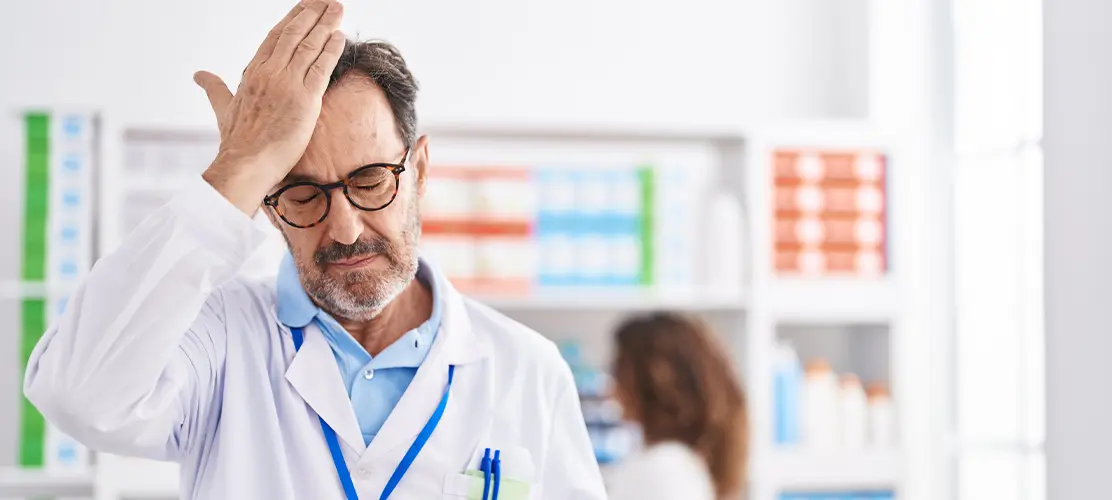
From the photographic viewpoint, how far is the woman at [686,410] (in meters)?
2.31

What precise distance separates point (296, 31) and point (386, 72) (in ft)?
0.56

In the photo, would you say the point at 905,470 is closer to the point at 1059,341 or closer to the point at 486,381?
the point at 1059,341

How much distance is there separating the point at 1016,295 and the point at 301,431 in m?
2.14

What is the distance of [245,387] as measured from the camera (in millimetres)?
1327

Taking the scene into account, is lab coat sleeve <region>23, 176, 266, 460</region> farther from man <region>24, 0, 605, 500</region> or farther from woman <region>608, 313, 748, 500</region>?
woman <region>608, 313, 748, 500</region>

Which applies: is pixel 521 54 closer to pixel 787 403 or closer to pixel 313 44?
pixel 787 403

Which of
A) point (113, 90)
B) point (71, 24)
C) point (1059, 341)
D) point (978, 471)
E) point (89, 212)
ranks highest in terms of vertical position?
point (71, 24)

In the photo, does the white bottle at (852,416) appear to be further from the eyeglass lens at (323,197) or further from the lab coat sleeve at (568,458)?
the eyeglass lens at (323,197)

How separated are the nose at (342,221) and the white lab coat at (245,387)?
0.46 ft

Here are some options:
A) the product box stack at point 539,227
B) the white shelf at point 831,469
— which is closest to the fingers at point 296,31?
the product box stack at point 539,227

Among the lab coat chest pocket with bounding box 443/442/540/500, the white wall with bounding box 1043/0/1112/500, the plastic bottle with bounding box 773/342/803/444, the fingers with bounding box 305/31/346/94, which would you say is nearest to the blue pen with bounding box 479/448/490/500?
the lab coat chest pocket with bounding box 443/442/540/500

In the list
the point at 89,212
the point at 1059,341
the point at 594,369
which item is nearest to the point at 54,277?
the point at 89,212

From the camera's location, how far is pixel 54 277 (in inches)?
102

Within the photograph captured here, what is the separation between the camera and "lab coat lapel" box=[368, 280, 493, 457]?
1341mm
